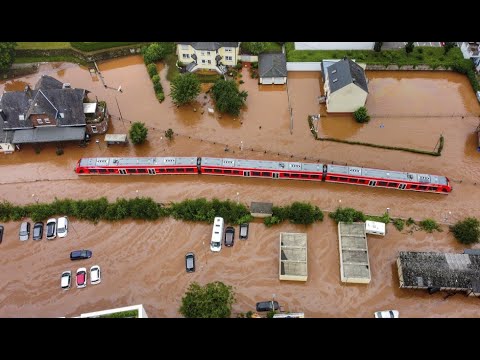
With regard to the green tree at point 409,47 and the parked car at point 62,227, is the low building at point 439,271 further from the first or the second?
the parked car at point 62,227

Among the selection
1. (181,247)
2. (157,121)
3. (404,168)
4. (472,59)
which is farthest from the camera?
(472,59)

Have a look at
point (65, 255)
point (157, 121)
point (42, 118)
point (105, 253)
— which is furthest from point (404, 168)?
point (42, 118)

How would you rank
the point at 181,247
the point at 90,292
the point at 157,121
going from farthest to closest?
the point at 157,121, the point at 181,247, the point at 90,292

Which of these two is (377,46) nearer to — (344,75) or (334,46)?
(334,46)

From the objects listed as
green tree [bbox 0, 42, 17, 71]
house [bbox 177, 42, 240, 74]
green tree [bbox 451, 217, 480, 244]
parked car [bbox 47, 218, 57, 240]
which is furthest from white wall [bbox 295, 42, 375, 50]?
green tree [bbox 0, 42, 17, 71]

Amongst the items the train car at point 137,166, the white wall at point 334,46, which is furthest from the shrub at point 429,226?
the white wall at point 334,46

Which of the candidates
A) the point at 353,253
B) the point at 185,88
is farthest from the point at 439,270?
the point at 185,88

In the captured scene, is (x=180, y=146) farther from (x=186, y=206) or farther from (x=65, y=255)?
(x=65, y=255)
